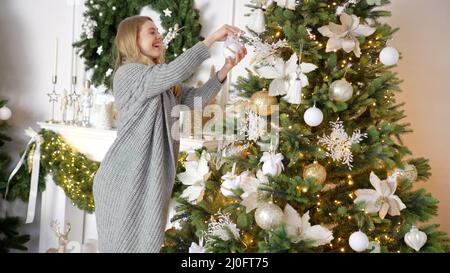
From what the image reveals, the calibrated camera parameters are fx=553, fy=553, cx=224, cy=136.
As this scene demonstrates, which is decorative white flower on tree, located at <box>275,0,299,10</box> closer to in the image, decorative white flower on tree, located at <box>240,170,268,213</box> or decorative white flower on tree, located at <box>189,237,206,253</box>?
decorative white flower on tree, located at <box>240,170,268,213</box>

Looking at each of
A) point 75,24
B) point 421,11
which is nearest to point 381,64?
point 421,11

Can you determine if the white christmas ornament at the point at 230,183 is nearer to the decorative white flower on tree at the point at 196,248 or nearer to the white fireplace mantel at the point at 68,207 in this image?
the decorative white flower on tree at the point at 196,248

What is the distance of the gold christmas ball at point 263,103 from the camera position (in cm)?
189

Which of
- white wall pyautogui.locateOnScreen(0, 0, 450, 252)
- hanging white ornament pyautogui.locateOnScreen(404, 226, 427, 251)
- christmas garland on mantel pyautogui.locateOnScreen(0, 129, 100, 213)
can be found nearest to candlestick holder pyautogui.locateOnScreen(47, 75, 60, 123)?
white wall pyautogui.locateOnScreen(0, 0, 450, 252)

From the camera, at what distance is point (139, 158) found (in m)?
2.04

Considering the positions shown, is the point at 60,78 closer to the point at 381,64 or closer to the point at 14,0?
the point at 14,0

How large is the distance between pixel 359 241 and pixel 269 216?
0.95ft

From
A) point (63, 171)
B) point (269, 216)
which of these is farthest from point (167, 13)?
point (269, 216)

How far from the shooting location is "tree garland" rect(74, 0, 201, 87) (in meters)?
3.02

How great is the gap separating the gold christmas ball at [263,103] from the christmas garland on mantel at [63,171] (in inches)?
62.2

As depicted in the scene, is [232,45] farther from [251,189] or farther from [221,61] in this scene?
[221,61]

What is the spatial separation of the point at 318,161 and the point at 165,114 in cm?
60

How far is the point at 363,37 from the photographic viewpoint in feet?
6.04

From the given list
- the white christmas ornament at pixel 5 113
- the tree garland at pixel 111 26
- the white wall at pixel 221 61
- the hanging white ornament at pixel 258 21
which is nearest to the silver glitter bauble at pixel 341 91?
the hanging white ornament at pixel 258 21
